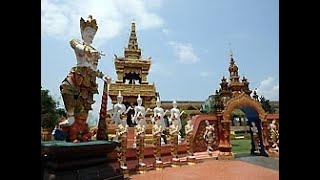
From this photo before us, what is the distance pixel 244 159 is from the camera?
35.6 feet

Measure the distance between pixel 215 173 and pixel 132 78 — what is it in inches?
580

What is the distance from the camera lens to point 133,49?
22.7m

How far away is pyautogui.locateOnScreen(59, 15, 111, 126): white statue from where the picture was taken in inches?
244

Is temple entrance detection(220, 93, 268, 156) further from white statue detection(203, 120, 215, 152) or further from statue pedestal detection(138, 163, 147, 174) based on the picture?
statue pedestal detection(138, 163, 147, 174)

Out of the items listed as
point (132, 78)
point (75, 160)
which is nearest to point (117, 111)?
point (75, 160)

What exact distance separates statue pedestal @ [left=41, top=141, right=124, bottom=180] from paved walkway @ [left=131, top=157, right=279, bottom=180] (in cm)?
187

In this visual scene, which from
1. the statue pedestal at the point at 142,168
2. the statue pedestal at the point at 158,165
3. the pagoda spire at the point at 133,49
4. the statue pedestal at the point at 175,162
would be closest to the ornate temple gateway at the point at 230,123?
the statue pedestal at the point at 175,162

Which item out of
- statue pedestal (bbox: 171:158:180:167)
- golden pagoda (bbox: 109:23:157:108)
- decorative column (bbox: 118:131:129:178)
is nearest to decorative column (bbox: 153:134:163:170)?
statue pedestal (bbox: 171:158:180:167)

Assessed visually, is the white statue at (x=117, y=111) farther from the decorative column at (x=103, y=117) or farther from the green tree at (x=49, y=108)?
the green tree at (x=49, y=108)

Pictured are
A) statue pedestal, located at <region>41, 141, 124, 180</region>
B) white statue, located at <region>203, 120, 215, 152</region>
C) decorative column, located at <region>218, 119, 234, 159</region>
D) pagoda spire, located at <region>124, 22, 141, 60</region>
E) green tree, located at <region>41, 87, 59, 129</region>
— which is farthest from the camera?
pagoda spire, located at <region>124, 22, 141, 60</region>
